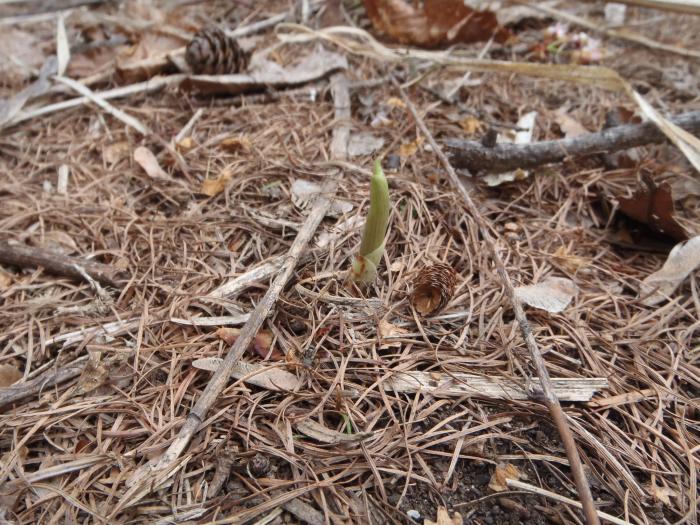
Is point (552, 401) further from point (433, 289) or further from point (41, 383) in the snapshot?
point (41, 383)

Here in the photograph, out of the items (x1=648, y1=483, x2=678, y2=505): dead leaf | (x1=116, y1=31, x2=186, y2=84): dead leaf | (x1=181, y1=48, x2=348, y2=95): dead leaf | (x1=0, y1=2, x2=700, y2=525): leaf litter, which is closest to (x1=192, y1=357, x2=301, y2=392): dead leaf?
(x1=0, y1=2, x2=700, y2=525): leaf litter

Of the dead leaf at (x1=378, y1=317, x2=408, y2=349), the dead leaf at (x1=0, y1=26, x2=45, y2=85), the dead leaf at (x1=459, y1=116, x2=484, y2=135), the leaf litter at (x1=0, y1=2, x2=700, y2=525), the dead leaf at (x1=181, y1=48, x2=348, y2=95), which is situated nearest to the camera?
the leaf litter at (x1=0, y1=2, x2=700, y2=525)

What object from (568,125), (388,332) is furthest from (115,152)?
(568,125)

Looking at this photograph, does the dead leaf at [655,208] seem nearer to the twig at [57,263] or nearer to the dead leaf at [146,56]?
the twig at [57,263]

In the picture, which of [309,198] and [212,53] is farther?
[212,53]

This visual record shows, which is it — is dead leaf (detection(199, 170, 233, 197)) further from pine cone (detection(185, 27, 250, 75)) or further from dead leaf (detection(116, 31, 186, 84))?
dead leaf (detection(116, 31, 186, 84))
